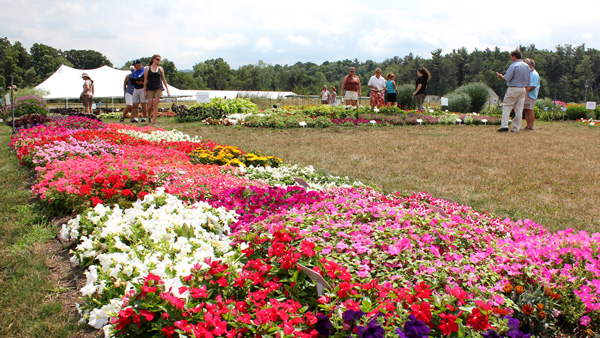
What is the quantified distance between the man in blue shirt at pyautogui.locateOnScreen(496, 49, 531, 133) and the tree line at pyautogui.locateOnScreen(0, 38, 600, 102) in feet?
155

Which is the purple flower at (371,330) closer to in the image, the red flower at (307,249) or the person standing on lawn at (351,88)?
the red flower at (307,249)

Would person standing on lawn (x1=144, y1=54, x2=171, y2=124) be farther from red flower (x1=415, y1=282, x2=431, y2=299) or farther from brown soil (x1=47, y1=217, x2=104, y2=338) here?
red flower (x1=415, y1=282, x2=431, y2=299)

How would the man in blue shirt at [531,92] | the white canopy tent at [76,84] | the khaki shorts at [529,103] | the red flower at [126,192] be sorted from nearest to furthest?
1. the red flower at [126,192]
2. the man in blue shirt at [531,92]
3. the khaki shorts at [529,103]
4. the white canopy tent at [76,84]

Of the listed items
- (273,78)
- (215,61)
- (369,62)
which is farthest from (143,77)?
(369,62)

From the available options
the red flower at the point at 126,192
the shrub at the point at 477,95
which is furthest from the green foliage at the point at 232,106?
the shrub at the point at 477,95

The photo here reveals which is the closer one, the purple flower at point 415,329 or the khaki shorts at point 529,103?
the purple flower at point 415,329

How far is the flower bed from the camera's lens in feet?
6.22

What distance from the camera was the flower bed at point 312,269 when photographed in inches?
74.6

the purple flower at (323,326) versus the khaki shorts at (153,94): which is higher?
the khaki shorts at (153,94)

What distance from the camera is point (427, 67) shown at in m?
74.7

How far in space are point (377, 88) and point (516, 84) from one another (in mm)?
6020

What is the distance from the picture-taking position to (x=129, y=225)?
3.18 metres

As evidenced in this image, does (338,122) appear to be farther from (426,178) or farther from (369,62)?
(369,62)

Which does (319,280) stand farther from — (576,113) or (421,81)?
(576,113)
